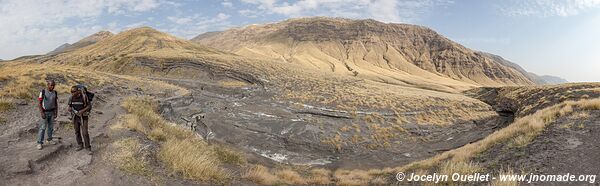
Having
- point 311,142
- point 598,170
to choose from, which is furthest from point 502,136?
point 311,142

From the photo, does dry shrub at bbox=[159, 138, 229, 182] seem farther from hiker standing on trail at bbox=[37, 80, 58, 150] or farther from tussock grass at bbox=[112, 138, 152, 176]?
hiker standing on trail at bbox=[37, 80, 58, 150]

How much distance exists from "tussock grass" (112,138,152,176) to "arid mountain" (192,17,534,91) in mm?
94930

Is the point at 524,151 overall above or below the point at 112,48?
below

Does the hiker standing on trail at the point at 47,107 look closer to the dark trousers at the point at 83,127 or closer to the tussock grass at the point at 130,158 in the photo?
the dark trousers at the point at 83,127

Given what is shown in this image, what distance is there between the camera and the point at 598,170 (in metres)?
7.95

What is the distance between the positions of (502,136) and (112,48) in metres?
72.3


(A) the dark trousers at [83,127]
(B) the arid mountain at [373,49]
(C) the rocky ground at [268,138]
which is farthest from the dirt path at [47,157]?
(B) the arid mountain at [373,49]

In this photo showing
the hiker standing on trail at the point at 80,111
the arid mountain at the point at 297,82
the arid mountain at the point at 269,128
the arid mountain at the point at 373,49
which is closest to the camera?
the arid mountain at the point at 269,128

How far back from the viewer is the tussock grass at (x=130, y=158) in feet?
27.2

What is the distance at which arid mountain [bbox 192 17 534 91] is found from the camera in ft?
401

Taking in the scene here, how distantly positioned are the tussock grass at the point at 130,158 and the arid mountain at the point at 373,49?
311 feet

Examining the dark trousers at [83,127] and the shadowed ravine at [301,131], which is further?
the shadowed ravine at [301,131]

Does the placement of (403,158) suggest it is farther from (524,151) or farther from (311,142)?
(524,151)

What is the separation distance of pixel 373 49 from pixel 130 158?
433 feet
